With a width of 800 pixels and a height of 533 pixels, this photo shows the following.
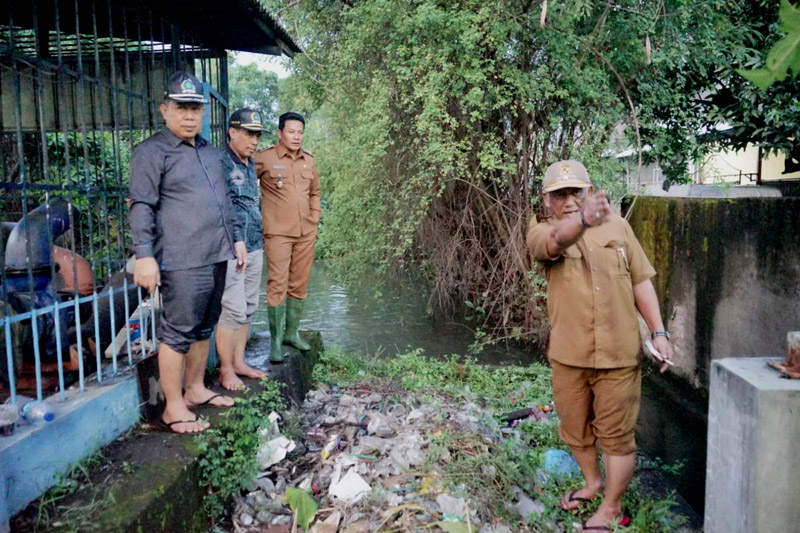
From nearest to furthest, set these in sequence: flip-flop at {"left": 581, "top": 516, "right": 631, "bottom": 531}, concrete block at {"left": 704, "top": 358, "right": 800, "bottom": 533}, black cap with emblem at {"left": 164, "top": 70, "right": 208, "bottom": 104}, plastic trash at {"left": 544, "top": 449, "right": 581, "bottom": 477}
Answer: concrete block at {"left": 704, "top": 358, "right": 800, "bottom": 533}
flip-flop at {"left": 581, "top": 516, "right": 631, "bottom": 531}
black cap with emblem at {"left": 164, "top": 70, "right": 208, "bottom": 104}
plastic trash at {"left": 544, "top": 449, "right": 581, "bottom": 477}

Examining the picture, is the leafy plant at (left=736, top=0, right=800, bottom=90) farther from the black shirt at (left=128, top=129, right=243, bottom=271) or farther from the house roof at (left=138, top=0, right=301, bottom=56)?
the house roof at (left=138, top=0, right=301, bottom=56)

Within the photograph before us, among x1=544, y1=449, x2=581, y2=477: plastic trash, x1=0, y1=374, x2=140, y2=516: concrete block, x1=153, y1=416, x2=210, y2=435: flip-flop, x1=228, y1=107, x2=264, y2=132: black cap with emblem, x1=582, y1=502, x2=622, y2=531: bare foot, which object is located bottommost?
x1=544, y1=449, x2=581, y2=477: plastic trash

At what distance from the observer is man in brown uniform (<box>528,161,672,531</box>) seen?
10.2 ft

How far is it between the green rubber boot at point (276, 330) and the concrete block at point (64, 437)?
1483mm

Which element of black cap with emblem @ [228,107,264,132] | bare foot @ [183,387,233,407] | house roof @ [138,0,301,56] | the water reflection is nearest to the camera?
bare foot @ [183,387,233,407]

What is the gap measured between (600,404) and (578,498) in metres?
0.68

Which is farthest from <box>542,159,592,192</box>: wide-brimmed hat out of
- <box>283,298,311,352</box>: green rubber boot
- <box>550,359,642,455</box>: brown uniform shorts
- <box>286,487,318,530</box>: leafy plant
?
<box>283,298,311,352</box>: green rubber boot

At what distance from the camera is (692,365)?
6742 millimetres

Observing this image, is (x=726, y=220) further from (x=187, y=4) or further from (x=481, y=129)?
(x=187, y=4)

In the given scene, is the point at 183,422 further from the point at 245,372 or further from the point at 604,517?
the point at 604,517

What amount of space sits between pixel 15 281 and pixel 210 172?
1.52 meters

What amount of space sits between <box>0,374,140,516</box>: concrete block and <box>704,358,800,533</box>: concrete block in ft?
9.61

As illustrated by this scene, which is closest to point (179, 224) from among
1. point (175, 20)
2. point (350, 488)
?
point (350, 488)

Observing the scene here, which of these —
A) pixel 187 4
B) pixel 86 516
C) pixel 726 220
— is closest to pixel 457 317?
pixel 726 220
